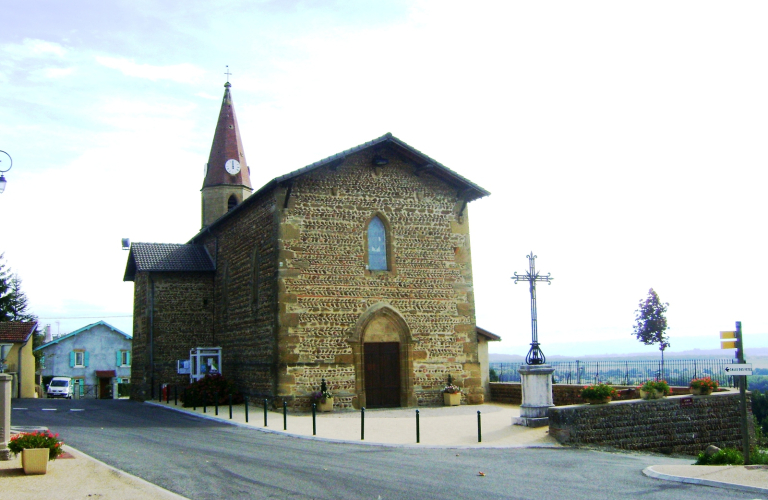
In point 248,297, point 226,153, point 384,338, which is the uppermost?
point 226,153

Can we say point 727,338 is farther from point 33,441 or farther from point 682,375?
point 682,375

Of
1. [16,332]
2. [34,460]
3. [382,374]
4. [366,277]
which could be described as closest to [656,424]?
[382,374]

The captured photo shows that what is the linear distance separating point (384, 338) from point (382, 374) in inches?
43.4

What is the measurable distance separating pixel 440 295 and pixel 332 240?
157 inches

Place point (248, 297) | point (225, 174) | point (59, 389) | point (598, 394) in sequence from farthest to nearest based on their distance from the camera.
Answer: point (59, 389) < point (225, 174) < point (248, 297) < point (598, 394)

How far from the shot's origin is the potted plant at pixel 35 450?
973cm

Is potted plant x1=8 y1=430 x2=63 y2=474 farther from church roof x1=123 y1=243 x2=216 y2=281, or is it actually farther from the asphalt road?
church roof x1=123 y1=243 x2=216 y2=281

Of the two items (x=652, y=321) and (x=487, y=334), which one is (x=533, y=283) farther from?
(x=652, y=321)

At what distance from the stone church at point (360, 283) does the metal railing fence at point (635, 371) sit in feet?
15.8

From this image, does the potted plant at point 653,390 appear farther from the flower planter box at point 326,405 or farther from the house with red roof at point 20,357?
the house with red roof at point 20,357

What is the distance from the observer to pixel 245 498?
860cm

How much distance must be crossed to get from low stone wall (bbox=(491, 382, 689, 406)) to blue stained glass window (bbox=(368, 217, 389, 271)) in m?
5.94

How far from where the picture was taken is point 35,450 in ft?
31.9

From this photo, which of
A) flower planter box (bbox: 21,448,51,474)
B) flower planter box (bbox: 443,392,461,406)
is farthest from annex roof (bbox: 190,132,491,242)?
flower planter box (bbox: 21,448,51,474)
